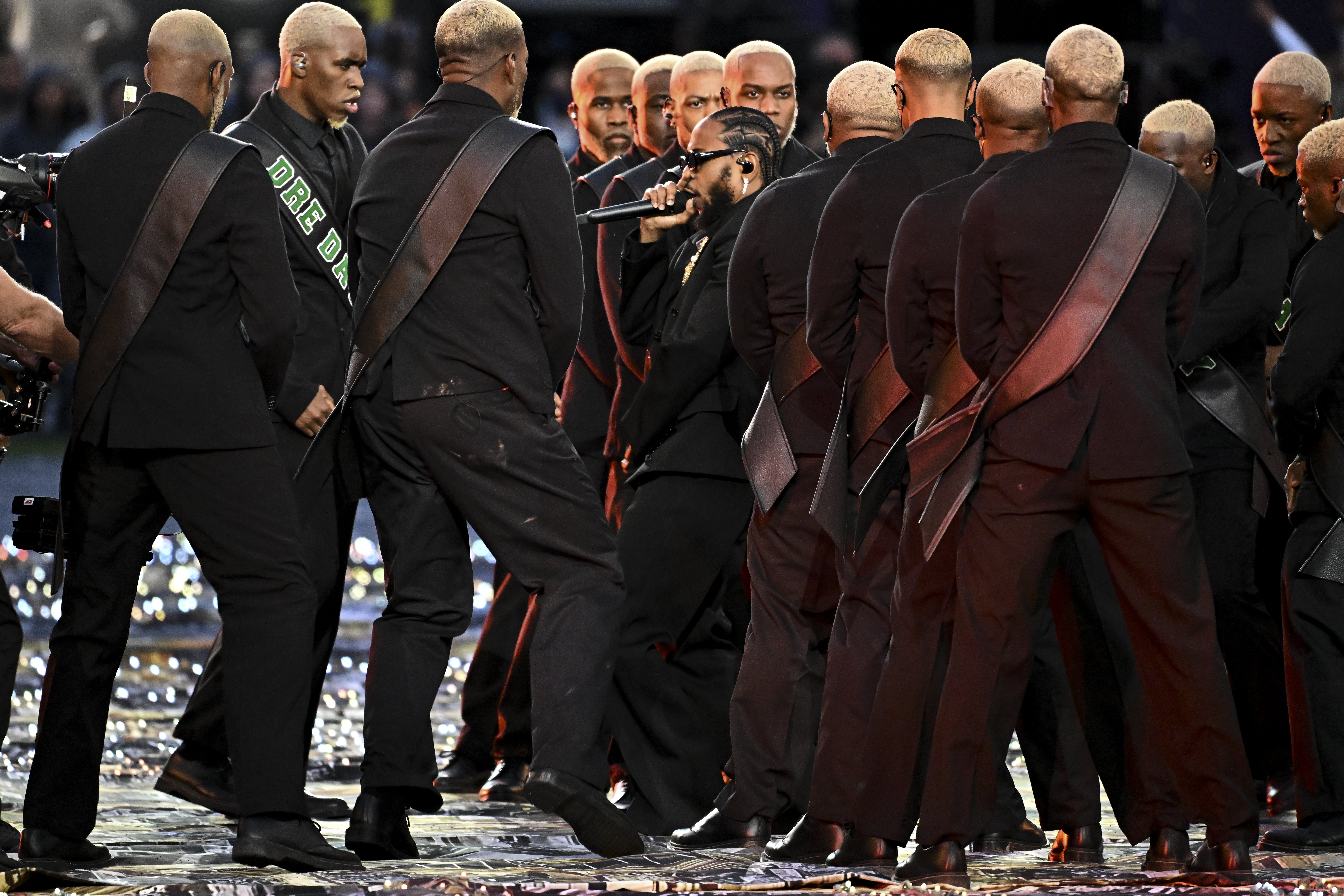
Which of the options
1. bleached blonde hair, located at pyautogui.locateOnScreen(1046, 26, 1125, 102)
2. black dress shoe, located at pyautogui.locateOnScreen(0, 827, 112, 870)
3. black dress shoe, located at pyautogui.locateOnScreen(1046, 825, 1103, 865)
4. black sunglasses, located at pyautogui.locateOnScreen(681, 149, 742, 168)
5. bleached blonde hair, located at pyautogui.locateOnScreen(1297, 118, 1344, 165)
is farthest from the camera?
black sunglasses, located at pyautogui.locateOnScreen(681, 149, 742, 168)

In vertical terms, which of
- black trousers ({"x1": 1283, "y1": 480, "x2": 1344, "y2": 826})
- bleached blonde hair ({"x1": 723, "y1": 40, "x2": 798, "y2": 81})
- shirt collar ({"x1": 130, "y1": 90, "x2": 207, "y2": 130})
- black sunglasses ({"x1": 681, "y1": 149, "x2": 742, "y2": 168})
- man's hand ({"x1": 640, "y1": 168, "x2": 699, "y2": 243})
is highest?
bleached blonde hair ({"x1": 723, "y1": 40, "x2": 798, "y2": 81})

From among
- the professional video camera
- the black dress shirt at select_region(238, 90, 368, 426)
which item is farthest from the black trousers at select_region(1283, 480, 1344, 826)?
the professional video camera

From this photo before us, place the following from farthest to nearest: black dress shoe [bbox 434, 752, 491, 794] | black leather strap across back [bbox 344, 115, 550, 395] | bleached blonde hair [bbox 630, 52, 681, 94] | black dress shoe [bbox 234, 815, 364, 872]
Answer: bleached blonde hair [bbox 630, 52, 681, 94], black dress shoe [bbox 434, 752, 491, 794], black leather strap across back [bbox 344, 115, 550, 395], black dress shoe [bbox 234, 815, 364, 872]

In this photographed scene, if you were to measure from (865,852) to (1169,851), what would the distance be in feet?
2.33

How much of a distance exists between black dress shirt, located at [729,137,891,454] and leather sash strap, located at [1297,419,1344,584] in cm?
129

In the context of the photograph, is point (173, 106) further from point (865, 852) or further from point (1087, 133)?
point (865, 852)

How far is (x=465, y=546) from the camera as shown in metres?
5.00

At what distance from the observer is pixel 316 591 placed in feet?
17.1

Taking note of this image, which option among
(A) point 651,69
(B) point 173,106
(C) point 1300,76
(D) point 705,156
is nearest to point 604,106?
(A) point 651,69

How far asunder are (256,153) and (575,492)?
1.12 m

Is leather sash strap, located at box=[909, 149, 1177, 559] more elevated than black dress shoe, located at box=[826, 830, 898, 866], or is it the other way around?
leather sash strap, located at box=[909, 149, 1177, 559]

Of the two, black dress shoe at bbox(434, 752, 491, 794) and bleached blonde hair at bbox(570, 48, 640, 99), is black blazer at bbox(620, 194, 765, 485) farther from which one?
bleached blonde hair at bbox(570, 48, 640, 99)

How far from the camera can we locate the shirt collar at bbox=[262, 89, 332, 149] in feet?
18.9

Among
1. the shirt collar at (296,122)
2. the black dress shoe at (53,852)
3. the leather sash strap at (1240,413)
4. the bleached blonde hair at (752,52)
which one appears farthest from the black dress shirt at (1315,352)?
the black dress shoe at (53,852)
